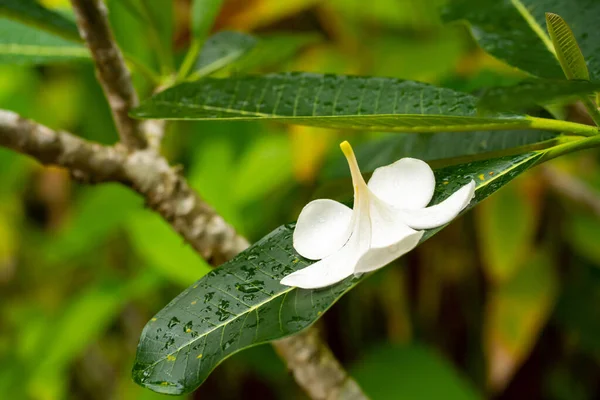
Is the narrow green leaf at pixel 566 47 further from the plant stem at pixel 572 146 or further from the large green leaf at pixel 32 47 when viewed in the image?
the large green leaf at pixel 32 47

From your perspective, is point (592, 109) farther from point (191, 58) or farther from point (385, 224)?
point (191, 58)

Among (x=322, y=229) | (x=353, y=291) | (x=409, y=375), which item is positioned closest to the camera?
(x=322, y=229)

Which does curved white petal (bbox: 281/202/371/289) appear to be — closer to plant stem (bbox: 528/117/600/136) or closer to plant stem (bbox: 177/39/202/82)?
plant stem (bbox: 528/117/600/136)

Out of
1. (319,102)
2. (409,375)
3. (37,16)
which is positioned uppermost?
(37,16)

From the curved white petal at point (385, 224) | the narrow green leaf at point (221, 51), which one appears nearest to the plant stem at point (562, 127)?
the curved white petal at point (385, 224)

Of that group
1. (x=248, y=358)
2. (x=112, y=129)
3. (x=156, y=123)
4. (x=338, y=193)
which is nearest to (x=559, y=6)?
(x=338, y=193)

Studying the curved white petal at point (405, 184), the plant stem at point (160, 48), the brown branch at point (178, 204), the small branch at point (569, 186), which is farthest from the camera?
the small branch at point (569, 186)

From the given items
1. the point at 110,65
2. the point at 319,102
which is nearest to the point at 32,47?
the point at 110,65
